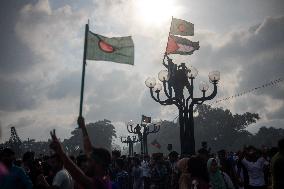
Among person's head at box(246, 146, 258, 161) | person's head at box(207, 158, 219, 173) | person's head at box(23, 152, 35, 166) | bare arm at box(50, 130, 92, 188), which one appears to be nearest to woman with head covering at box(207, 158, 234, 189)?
person's head at box(207, 158, 219, 173)

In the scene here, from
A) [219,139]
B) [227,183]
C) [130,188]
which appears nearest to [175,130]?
[219,139]

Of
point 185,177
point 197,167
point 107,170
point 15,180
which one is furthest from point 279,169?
point 15,180

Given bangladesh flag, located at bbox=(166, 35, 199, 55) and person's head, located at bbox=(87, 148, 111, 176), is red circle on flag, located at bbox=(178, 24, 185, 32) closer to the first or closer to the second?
bangladesh flag, located at bbox=(166, 35, 199, 55)

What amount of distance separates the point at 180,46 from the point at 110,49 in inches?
358

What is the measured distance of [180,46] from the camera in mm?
15867

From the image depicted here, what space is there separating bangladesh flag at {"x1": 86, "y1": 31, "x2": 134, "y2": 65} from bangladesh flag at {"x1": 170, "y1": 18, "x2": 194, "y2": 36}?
8.88 meters

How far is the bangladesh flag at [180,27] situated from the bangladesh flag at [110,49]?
Answer: 29.1 feet

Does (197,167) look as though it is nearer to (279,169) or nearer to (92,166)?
(92,166)

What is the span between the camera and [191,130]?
44.9 feet

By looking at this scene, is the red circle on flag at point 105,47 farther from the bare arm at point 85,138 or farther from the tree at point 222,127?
the tree at point 222,127

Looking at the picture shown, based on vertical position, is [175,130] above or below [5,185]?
above

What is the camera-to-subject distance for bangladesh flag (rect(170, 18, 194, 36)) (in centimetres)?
1608

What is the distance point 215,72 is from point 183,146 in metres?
3.33

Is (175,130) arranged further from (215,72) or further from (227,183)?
(227,183)
